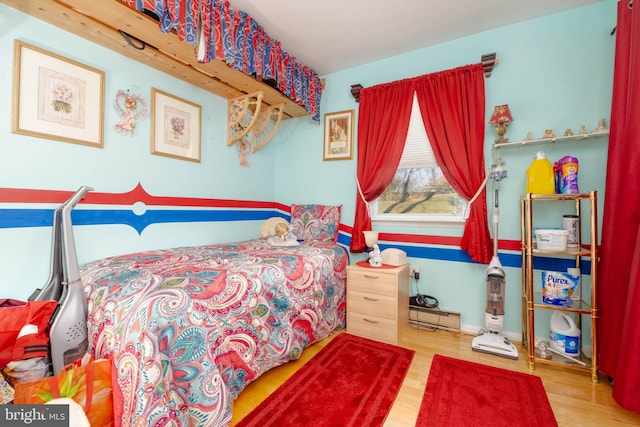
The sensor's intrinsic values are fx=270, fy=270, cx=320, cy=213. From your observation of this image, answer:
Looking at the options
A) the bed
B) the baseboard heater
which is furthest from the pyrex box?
the bed

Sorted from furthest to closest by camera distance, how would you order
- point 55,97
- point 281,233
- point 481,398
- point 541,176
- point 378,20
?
point 281,233 < point 378,20 < point 541,176 < point 55,97 < point 481,398

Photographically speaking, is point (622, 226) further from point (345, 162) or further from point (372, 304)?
point (345, 162)

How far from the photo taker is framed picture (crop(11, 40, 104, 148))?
1.57 m

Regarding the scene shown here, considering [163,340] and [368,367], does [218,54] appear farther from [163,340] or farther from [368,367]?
[368,367]

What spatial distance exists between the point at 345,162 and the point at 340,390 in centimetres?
220

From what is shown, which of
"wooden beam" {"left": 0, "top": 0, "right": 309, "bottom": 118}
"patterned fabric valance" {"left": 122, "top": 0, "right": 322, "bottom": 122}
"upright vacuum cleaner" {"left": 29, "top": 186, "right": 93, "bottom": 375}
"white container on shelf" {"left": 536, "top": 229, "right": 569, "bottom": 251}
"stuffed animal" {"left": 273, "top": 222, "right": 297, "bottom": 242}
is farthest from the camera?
"stuffed animal" {"left": 273, "top": 222, "right": 297, "bottom": 242}

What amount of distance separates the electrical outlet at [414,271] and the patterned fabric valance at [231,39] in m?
2.07

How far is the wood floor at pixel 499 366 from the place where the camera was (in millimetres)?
1437

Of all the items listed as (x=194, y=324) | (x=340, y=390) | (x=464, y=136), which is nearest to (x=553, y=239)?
(x=464, y=136)

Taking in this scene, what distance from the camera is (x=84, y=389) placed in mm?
1126

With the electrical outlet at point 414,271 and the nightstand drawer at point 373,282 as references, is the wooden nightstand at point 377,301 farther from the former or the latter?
the electrical outlet at point 414,271

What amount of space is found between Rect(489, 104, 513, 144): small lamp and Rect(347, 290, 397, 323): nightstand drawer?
5.37ft
